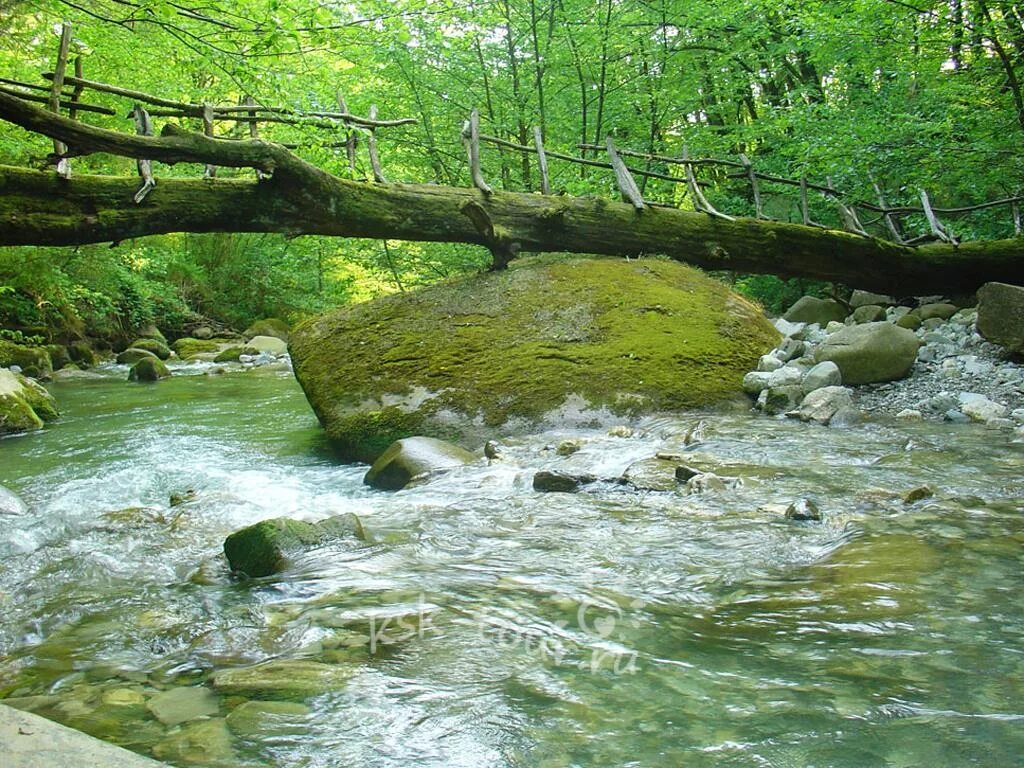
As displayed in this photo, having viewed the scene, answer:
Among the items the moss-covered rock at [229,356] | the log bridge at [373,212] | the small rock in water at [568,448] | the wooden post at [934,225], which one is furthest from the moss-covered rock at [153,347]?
the wooden post at [934,225]

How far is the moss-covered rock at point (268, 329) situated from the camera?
2067 centimetres

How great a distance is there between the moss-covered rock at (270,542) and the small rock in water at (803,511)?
217 centimetres

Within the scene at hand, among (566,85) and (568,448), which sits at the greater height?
(566,85)

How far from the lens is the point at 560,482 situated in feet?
15.3

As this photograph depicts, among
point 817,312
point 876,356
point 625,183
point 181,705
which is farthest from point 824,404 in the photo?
point 181,705

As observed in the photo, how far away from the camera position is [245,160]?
5.98 meters

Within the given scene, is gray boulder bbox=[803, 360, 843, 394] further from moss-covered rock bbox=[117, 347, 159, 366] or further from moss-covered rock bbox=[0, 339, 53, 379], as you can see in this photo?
moss-covered rock bbox=[117, 347, 159, 366]

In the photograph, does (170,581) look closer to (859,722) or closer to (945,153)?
(859,722)

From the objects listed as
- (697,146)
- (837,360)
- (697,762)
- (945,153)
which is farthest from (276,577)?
(697,146)

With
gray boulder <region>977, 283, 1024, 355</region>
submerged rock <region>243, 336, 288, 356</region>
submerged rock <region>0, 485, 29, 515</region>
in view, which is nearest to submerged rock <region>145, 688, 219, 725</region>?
submerged rock <region>0, 485, 29, 515</region>

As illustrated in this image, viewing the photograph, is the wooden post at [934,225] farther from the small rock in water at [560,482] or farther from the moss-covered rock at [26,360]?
the moss-covered rock at [26,360]

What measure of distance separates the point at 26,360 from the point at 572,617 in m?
12.8

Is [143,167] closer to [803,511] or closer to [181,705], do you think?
[181,705]

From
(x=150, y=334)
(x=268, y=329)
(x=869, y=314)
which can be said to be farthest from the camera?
(x=268, y=329)
